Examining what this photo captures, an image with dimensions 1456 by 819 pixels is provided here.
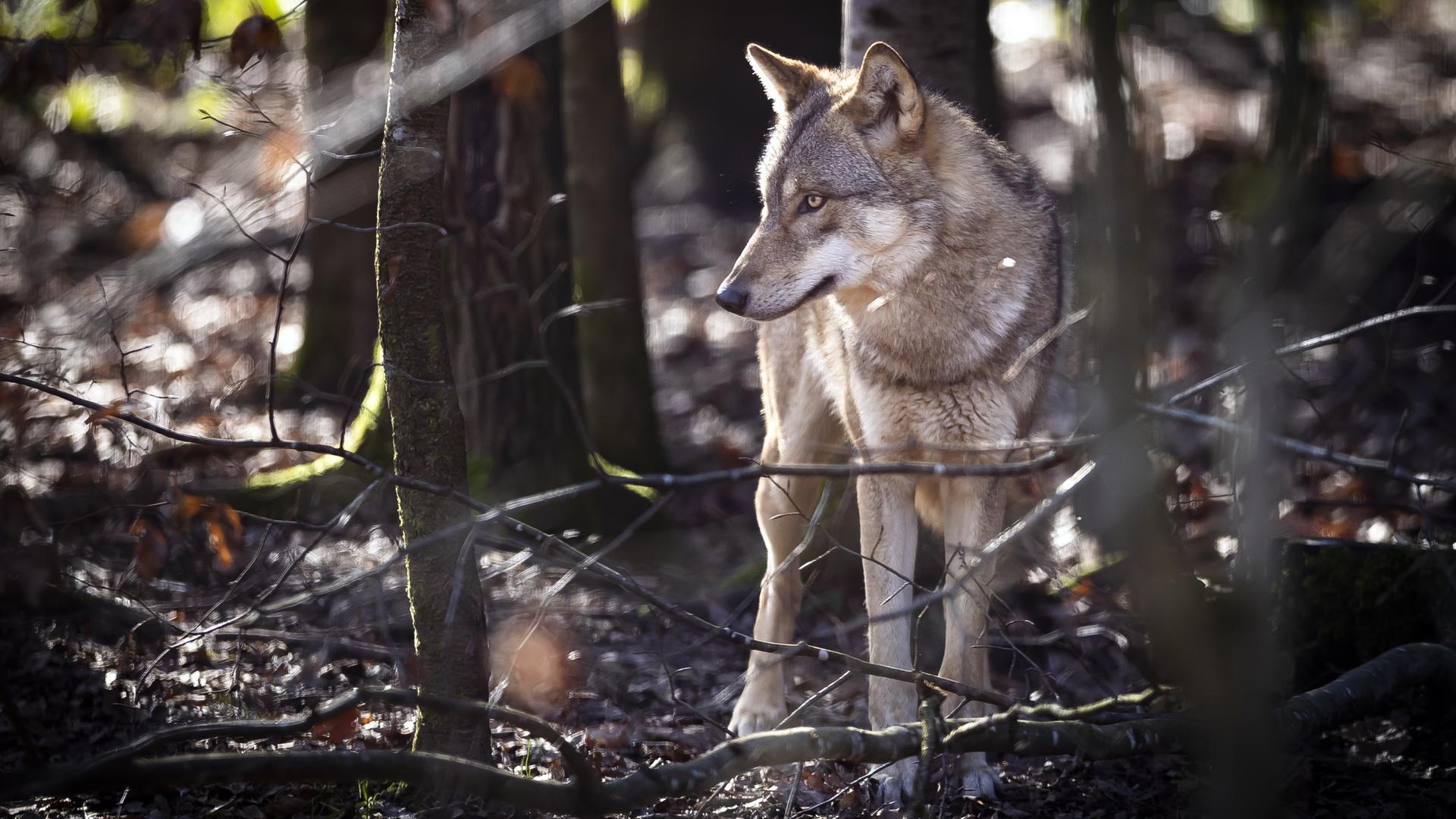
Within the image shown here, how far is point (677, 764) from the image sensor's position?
3.13 meters

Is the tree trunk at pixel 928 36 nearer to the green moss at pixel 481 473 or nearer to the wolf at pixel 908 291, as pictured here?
the wolf at pixel 908 291

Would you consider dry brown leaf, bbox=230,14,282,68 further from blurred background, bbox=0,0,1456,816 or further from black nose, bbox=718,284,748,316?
black nose, bbox=718,284,748,316

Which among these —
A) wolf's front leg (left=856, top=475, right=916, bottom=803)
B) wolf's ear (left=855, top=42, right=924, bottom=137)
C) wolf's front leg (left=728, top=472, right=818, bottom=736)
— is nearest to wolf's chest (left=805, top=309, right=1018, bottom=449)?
wolf's front leg (left=856, top=475, right=916, bottom=803)

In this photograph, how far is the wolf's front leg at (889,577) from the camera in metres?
4.38

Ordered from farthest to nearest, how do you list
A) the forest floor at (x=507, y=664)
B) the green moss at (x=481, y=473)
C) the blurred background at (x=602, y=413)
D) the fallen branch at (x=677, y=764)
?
the green moss at (x=481, y=473) < the forest floor at (x=507, y=664) < the blurred background at (x=602, y=413) < the fallen branch at (x=677, y=764)

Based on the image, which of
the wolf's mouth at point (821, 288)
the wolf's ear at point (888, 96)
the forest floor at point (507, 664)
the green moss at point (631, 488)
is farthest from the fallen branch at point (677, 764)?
the green moss at point (631, 488)

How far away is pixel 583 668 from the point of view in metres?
5.16

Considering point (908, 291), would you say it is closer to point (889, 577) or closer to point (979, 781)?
point (889, 577)

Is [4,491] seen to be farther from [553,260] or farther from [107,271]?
[553,260]

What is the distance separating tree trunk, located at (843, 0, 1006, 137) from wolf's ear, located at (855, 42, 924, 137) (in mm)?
992

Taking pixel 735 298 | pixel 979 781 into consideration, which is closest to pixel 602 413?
pixel 735 298

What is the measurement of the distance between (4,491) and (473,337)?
2.79 m

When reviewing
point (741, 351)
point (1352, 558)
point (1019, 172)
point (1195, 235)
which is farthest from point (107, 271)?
point (1195, 235)

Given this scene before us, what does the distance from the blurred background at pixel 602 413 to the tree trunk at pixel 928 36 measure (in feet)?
0.06
